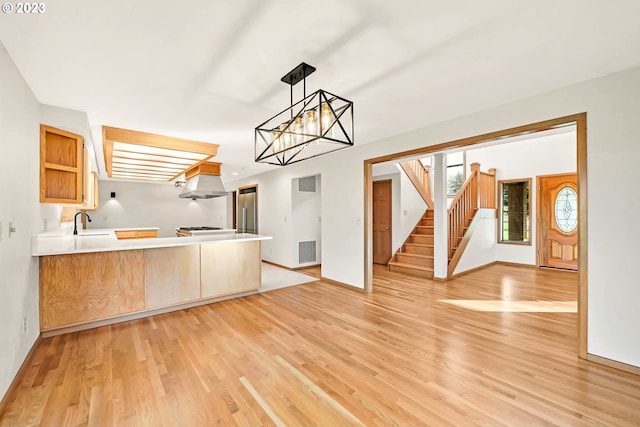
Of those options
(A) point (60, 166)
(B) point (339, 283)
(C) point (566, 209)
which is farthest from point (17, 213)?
(C) point (566, 209)

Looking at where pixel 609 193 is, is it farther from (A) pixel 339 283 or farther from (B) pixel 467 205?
(B) pixel 467 205

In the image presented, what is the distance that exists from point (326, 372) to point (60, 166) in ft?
10.3

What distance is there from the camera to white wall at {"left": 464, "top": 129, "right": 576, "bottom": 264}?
575 centimetres

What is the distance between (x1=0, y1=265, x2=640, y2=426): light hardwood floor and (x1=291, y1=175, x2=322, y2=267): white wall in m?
2.70

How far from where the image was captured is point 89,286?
2980 mm

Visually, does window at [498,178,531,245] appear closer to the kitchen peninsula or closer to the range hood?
the kitchen peninsula

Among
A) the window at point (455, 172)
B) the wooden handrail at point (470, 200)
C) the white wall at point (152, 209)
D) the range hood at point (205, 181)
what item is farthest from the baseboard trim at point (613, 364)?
the white wall at point (152, 209)

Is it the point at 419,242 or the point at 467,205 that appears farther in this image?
the point at 419,242

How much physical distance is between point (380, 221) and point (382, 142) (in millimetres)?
2896

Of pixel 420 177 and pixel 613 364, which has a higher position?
pixel 420 177

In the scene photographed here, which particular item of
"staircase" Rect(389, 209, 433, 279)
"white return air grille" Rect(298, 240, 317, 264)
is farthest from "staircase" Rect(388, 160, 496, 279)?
"white return air grille" Rect(298, 240, 317, 264)

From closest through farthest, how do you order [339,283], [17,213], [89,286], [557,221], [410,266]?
[17,213] → [89,286] → [339,283] → [410,266] → [557,221]

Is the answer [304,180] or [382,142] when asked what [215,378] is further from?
[304,180]

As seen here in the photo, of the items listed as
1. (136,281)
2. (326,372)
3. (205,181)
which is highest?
(205,181)
